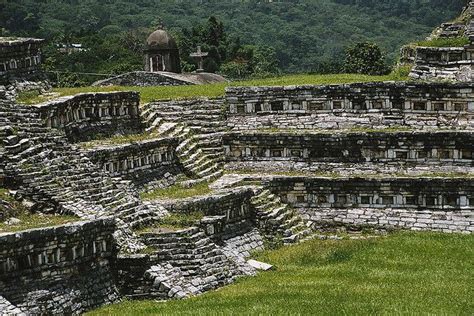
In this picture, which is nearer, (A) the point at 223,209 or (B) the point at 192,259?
(B) the point at 192,259

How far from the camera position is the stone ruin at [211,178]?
55.9 ft

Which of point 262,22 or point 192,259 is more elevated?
point 262,22

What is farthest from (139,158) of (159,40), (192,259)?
(159,40)

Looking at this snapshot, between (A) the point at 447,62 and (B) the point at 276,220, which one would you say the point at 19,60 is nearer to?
(B) the point at 276,220

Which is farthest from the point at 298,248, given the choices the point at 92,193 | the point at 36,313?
the point at 36,313

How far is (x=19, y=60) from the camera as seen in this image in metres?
23.5

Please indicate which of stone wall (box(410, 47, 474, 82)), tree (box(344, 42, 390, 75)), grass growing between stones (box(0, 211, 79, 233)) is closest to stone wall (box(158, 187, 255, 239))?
grass growing between stones (box(0, 211, 79, 233))

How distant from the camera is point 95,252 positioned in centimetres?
1719

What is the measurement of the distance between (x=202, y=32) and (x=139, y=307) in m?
62.7

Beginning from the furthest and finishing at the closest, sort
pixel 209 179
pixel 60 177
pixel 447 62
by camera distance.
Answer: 1. pixel 447 62
2. pixel 209 179
3. pixel 60 177

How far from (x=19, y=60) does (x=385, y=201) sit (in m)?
10.8

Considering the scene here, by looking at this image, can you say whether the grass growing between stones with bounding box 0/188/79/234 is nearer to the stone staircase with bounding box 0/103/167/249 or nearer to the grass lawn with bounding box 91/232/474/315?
the stone staircase with bounding box 0/103/167/249

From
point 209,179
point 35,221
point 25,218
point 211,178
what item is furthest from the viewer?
point 211,178

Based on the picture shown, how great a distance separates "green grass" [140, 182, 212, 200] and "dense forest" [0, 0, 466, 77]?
60532 mm
